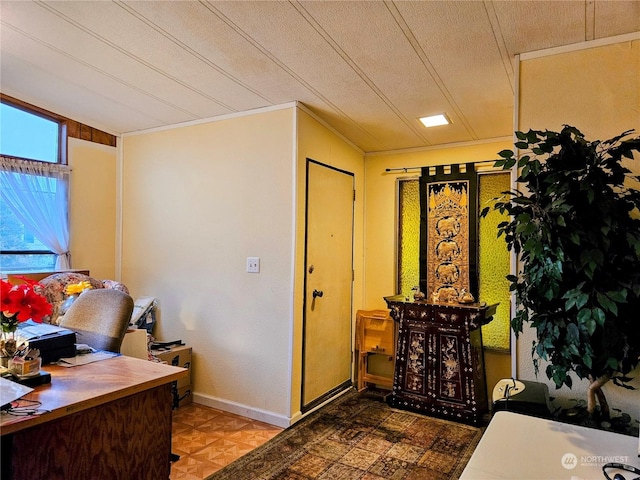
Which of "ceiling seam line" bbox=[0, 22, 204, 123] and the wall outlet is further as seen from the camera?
the wall outlet

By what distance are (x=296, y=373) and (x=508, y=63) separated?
8.03 feet

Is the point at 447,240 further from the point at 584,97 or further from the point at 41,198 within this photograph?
the point at 41,198

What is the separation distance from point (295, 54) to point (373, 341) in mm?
2550

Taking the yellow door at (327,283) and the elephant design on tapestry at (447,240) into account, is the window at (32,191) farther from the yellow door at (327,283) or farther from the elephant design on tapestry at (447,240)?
the elephant design on tapestry at (447,240)

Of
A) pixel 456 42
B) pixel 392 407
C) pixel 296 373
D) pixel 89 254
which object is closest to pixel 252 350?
pixel 296 373

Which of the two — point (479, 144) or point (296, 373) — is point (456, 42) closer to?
point (479, 144)

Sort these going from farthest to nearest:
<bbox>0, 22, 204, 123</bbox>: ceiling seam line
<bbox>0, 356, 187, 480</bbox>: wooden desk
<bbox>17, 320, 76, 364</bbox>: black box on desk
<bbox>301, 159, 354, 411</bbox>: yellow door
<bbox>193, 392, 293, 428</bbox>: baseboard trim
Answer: <bbox>301, 159, 354, 411</bbox>: yellow door → <bbox>193, 392, 293, 428</bbox>: baseboard trim → <bbox>0, 22, 204, 123</bbox>: ceiling seam line → <bbox>17, 320, 76, 364</bbox>: black box on desk → <bbox>0, 356, 187, 480</bbox>: wooden desk

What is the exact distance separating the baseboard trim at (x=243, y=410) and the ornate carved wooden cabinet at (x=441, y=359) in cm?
97

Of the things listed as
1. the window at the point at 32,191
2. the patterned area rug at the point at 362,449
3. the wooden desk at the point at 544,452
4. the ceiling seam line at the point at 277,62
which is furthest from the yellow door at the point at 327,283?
the window at the point at 32,191

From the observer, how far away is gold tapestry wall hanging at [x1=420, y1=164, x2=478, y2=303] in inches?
144

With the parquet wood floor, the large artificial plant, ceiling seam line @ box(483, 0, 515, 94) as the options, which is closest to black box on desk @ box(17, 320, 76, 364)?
the parquet wood floor

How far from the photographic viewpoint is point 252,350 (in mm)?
3191

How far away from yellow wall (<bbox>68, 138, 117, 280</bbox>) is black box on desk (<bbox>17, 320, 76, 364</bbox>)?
6.42 feet

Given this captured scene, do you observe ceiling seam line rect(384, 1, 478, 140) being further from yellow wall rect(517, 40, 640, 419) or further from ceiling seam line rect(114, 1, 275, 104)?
ceiling seam line rect(114, 1, 275, 104)
